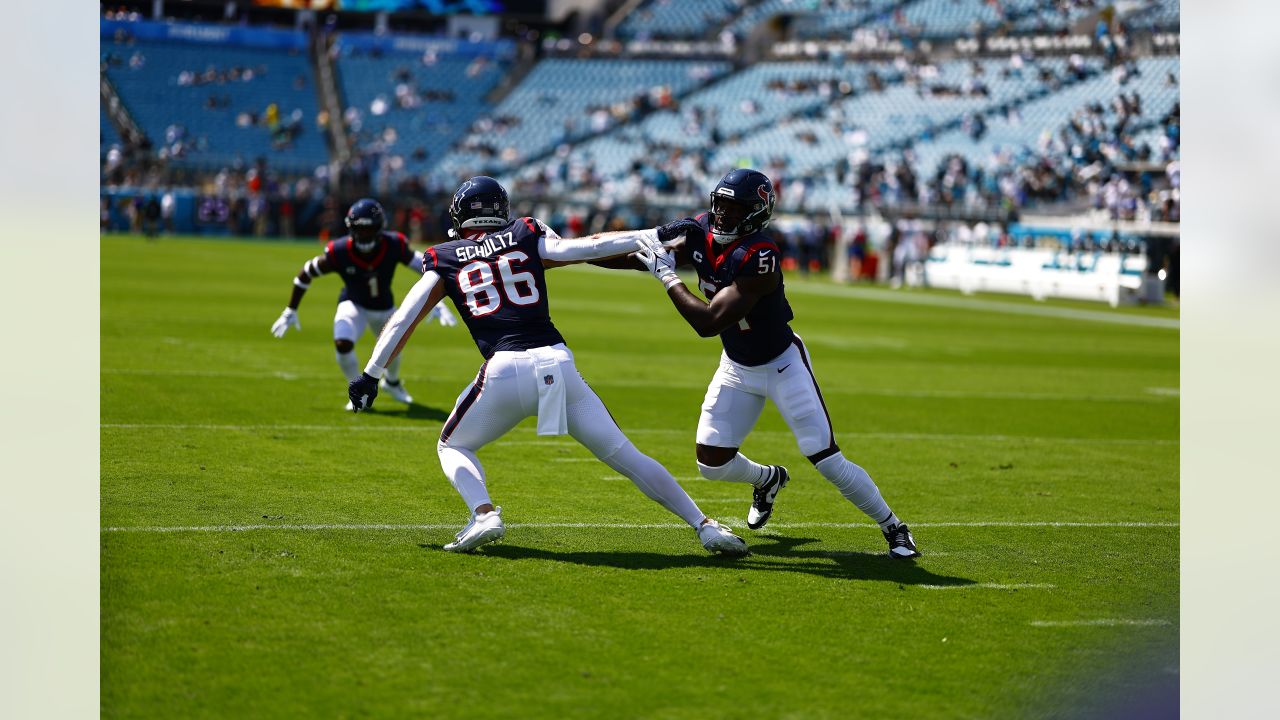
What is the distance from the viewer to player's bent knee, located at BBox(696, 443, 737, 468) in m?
7.16

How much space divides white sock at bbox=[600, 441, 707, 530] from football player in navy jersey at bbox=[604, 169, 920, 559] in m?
0.38

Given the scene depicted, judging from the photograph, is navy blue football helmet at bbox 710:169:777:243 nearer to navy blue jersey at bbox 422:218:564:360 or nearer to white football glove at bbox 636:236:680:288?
white football glove at bbox 636:236:680:288

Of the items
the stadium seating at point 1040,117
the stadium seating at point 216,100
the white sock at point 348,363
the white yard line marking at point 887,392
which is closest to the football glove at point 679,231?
the white sock at point 348,363

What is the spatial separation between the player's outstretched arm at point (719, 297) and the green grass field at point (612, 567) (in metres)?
1.17

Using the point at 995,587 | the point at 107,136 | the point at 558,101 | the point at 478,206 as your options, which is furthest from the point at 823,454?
the point at 558,101

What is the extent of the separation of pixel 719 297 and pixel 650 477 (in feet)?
3.05

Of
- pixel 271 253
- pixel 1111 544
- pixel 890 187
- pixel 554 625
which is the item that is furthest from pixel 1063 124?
pixel 554 625

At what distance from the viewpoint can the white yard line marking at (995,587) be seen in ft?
21.2

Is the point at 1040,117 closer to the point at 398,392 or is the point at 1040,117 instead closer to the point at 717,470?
the point at 398,392

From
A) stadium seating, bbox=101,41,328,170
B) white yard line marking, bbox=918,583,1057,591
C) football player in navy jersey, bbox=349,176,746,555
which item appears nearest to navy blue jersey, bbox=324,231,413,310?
football player in navy jersey, bbox=349,176,746,555

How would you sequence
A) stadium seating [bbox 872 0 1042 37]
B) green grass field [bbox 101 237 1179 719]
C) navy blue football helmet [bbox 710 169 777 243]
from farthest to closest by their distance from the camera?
stadium seating [bbox 872 0 1042 37] < navy blue football helmet [bbox 710 169 777 243] < green grass field [bbox 101 237 1179 719]

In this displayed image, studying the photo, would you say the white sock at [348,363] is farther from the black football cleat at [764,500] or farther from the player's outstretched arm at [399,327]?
the black football cleat at [764,500]
